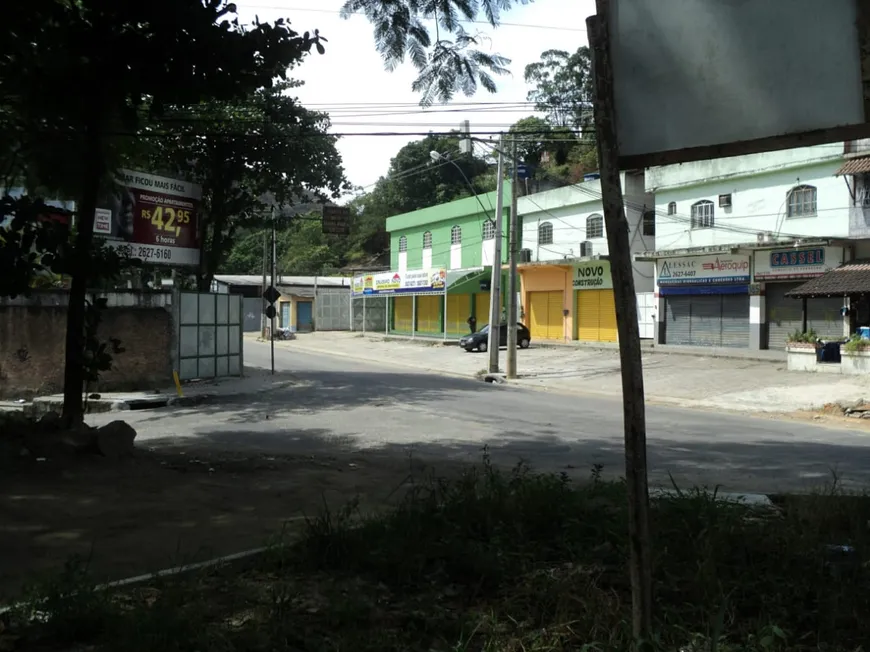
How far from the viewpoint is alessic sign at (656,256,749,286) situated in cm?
2938

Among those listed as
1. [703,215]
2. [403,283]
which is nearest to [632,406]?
[703,215]

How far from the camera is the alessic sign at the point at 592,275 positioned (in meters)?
36.3

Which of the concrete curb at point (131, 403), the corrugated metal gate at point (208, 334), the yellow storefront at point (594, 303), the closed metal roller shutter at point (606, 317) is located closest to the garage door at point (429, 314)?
the yellow storefront at point (594, 303)

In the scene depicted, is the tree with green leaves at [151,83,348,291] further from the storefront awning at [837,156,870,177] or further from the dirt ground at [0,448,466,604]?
the storefront awning at [837,156,870,177]

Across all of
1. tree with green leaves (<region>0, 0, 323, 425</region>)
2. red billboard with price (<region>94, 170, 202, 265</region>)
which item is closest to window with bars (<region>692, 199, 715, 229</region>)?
red billboard with price (<region>94, 170, 202, 265</region>)

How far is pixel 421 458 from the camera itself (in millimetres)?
10367

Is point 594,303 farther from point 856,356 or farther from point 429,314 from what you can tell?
point 856,356

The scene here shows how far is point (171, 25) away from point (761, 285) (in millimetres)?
25318

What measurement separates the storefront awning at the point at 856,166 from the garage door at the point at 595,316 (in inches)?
509

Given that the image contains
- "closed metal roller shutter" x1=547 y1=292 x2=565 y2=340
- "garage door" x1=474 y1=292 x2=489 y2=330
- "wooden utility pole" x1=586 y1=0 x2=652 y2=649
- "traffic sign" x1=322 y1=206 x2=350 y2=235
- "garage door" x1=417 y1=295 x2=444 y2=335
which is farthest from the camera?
"garage door" x1=417 y1=295 x2=444 y2=335

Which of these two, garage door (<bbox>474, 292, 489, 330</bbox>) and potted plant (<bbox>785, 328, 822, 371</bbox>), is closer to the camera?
potted plant (<bbox>785, 328, 822, 371</bbox>)

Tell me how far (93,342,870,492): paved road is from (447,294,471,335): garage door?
25.6 m

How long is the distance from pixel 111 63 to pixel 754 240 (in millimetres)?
25238

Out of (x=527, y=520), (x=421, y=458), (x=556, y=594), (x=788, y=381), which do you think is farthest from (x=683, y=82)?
(x=788, y=381)
